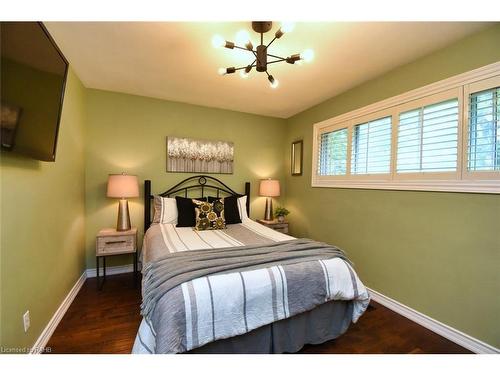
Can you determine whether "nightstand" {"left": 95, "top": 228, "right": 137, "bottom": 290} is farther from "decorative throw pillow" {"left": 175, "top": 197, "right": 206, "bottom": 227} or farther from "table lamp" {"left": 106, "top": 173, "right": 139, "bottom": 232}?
"decorative throw pillow" {"left": 175, "top": 197, "right": 206, "bottom": 227}

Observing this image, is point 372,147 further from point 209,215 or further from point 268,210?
point 209,215

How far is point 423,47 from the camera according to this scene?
6.28ft

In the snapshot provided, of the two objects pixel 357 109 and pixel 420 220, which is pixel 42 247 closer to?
pixel 420 220

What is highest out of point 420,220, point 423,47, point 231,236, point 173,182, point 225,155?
point 423,47

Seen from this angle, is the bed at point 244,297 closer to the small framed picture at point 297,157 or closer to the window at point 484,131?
the window at point 484,131

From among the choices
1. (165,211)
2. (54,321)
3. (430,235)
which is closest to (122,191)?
(165,211)

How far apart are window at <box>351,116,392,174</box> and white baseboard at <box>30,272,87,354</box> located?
11.0ft

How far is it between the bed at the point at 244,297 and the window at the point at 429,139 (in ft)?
3.94

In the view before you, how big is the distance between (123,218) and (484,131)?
365 centimetres

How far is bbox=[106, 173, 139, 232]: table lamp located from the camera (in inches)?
103

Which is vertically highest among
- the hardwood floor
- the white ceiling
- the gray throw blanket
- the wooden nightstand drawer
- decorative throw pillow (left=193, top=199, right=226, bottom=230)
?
the white ceiling

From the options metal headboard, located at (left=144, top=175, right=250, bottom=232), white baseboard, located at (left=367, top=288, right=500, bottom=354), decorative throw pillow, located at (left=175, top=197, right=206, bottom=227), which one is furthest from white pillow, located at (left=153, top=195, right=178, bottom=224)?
white baseboard, located at (left=367, top=288, right=500, bottom=354)
